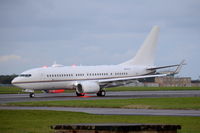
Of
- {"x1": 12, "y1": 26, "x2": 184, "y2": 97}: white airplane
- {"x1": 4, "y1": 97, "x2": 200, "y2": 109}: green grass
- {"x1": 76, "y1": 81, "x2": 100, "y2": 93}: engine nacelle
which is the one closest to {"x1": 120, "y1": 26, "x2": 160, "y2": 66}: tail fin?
{"x1": 12, "y1": 26, "x2": 184, "y2": 97}: white airplane

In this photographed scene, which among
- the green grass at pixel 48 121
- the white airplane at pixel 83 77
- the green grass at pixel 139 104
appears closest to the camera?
the green grass at pixel 48 121

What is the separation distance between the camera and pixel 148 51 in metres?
74.5

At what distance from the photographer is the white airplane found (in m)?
64.4

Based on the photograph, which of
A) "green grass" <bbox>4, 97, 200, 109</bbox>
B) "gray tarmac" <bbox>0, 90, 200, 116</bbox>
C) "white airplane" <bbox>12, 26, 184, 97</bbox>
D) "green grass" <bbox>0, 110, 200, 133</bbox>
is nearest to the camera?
"green grass" <bbox>0, 110, 200, 133</bbox>

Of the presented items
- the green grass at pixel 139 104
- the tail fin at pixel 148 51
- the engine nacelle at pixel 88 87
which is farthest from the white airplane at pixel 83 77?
the green grass at pixel 139 104

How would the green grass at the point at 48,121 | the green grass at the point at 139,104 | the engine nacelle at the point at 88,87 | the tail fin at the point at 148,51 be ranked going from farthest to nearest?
the tail fin at the point at 148,51 → the engine nacelle at the point at 88,87 → the green grass at the point at 139,104 → the green grass at the point at 48,121

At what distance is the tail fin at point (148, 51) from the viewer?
73125mm

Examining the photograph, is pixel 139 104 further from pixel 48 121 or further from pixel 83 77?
pixel 83 77

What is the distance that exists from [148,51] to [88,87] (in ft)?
45.9

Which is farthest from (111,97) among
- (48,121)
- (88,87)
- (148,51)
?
(48,121)

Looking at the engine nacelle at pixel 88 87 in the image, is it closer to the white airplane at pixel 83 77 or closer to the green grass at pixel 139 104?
the white airplane at pixel 83 77

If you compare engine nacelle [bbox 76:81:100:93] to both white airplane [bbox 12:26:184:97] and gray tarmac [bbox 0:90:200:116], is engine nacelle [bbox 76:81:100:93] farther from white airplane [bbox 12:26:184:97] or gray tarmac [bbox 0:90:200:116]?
gray tarmac [bbox 0:90:200:116]

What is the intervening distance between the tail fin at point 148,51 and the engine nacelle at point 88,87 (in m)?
9.29

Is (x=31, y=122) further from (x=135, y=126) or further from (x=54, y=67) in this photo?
(x=54, y=67)
